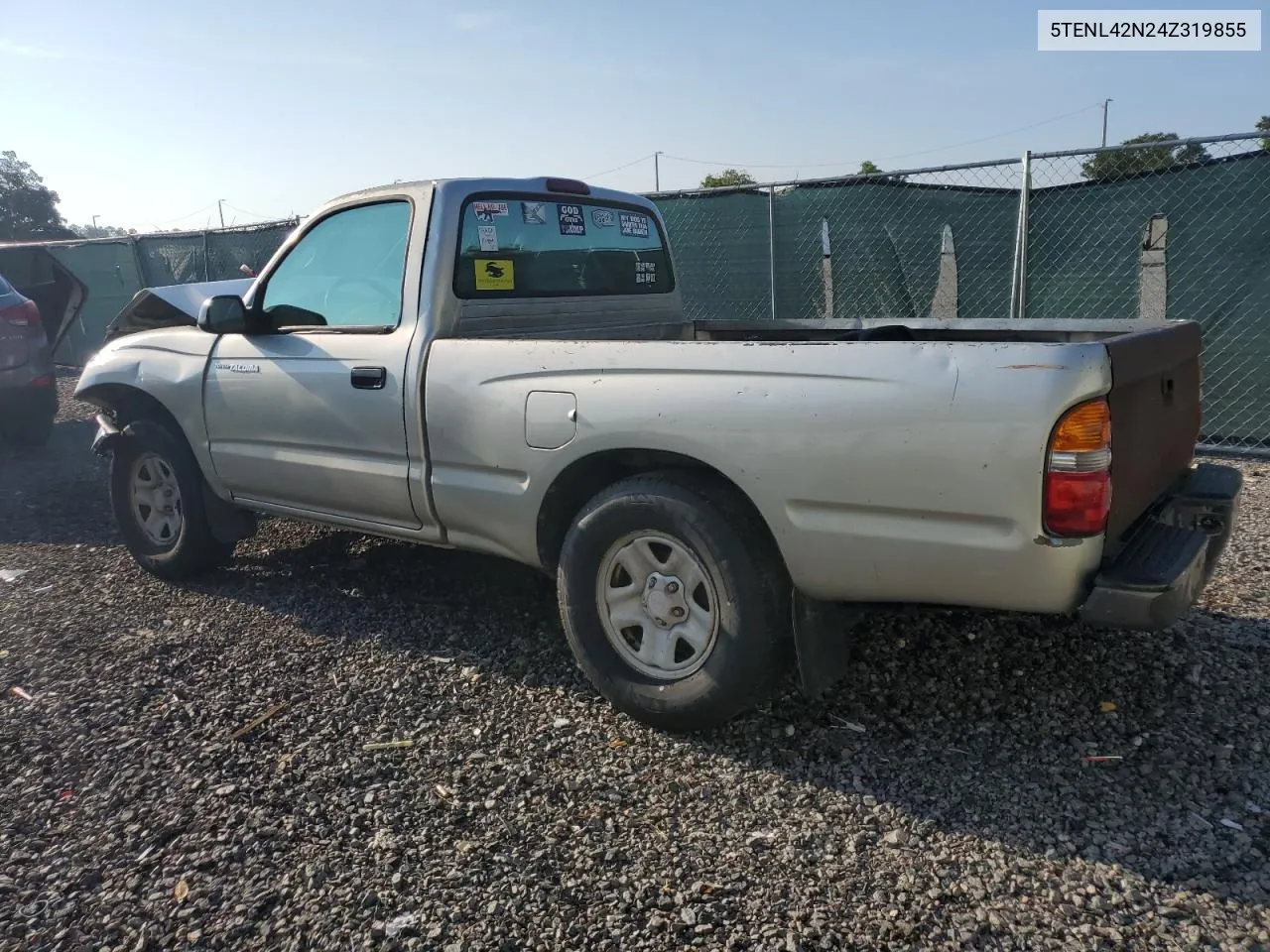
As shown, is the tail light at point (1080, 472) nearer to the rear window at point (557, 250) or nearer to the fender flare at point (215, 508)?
the rear window at point (557, 250)

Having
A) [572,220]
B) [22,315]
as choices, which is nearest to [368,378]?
[572,220]

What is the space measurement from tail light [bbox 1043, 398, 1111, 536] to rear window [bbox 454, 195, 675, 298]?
2.37 meters

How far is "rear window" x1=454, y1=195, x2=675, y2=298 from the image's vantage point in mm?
3939

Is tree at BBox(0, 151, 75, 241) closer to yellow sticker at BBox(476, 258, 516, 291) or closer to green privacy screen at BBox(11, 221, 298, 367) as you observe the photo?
green privacy screen at BBox(11, 221, 298, 367)

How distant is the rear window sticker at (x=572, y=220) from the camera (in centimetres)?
431

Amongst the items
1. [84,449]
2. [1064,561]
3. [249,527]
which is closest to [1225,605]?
[1064,561]

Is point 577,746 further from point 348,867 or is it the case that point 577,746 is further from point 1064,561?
point 1064,561

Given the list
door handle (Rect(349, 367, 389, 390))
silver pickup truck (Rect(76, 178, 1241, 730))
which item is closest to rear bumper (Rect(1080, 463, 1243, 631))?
silver pickup truck (Rect(76, 178, 1241, 730))

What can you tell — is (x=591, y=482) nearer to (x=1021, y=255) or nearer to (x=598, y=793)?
(x=598, y=793)

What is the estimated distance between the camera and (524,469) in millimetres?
3410

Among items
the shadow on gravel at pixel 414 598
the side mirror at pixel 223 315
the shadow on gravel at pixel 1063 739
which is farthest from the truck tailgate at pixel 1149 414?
the side mirror at pixel 223 315

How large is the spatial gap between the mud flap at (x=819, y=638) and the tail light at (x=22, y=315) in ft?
26.5

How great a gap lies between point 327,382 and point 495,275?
838 mm

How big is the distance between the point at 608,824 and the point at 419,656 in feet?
4.79
